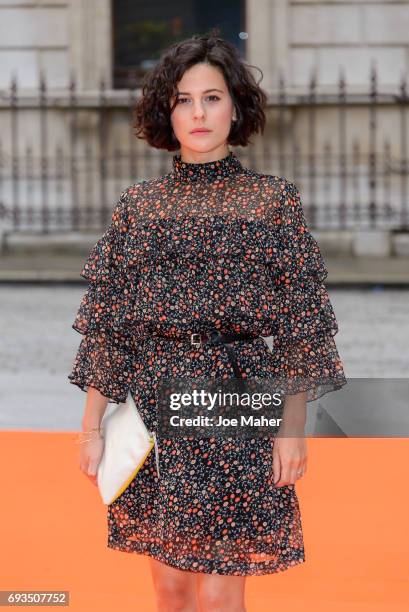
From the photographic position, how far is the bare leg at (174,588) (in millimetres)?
2840

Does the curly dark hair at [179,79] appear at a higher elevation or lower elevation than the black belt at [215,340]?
higher

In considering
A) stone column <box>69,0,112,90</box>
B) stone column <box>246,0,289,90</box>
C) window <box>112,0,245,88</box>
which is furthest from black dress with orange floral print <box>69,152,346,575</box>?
window <box>112,0,245,88</box>

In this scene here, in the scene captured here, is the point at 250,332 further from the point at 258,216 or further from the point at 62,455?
the point at 62,455

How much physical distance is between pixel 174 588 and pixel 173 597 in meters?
0.03

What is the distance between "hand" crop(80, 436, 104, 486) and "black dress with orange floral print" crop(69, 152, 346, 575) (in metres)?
0.10

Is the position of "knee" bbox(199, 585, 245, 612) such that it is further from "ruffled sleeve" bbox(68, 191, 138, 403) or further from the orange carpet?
the orange carpet

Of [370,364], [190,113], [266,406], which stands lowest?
[370,364]

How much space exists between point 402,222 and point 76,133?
4826 millimetres

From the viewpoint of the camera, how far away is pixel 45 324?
436 inches

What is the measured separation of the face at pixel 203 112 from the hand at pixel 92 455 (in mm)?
700

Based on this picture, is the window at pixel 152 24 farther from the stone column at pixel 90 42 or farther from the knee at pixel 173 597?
the knee at pixel 173 597

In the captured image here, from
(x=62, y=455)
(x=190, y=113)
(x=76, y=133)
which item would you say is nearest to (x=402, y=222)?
(x=76, y=133)

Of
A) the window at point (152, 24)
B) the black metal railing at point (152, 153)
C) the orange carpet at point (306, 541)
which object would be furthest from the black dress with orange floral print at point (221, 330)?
the window at point (152, 24)

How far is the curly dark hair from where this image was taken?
9.42 feet
